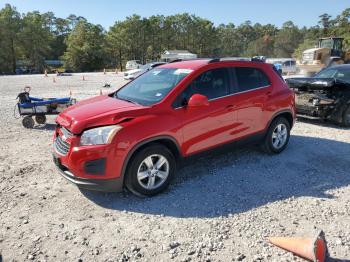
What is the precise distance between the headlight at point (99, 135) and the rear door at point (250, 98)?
2.14m

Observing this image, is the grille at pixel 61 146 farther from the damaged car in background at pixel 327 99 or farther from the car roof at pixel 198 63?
the damaged car in background at pixel 327 99

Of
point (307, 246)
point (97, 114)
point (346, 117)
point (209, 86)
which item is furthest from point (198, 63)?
point (346, 117)

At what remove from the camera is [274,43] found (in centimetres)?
9088

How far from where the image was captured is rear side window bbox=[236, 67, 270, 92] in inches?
212

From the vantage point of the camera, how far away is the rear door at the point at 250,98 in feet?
17.4

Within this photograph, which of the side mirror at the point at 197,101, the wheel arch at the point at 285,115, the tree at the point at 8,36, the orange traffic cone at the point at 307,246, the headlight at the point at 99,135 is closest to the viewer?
the orange traffic cone at the point at 307,246

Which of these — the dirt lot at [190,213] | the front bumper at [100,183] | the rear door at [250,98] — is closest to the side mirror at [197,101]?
the rear door at [250,98]

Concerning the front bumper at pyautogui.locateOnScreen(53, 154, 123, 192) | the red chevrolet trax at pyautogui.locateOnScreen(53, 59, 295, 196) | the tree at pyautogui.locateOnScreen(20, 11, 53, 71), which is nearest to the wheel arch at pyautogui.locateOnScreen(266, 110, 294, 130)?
the red chevrolet trax at pyautogui.locateOnScreen(53, 59, 295, 196)

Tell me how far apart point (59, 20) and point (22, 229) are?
105 meters

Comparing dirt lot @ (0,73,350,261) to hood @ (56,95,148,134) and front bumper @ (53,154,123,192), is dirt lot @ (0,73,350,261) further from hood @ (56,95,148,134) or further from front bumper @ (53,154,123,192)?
hood @ (56,95,148,134)

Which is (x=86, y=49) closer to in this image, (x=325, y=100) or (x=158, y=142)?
(x=325, y=100)

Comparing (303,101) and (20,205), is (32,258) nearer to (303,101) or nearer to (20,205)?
(20,205)

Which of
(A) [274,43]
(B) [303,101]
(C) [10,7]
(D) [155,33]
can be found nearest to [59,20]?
(C) [10,7]

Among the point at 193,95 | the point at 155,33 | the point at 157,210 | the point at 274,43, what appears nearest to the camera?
the point at 157,210
